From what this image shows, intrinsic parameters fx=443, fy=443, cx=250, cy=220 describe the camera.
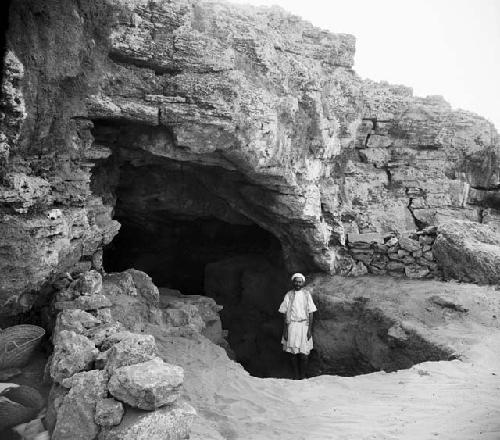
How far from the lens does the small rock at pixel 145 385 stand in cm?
299

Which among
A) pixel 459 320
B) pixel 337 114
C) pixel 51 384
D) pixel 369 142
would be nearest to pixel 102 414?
pixel 51 384

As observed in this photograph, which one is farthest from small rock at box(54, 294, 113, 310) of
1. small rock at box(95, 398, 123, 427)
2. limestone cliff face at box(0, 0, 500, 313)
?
small rock at box(95, 398, 123, 427)

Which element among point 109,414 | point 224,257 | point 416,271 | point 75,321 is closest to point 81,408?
point 109,414

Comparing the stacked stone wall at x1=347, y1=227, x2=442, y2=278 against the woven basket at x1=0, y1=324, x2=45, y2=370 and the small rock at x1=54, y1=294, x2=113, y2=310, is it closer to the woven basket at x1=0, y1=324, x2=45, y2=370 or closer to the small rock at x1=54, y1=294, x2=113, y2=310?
the small rock at x1=54, y1=294, x2=113, y2=310

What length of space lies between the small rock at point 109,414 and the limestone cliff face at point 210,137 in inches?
68.1

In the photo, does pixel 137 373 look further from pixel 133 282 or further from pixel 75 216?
pixel 133 282

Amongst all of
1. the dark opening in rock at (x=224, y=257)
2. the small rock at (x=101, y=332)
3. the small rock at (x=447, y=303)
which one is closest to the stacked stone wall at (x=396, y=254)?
the small rock at (x=447, y=303)

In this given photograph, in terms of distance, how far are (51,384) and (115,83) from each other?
361cm

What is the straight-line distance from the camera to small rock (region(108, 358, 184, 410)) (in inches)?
118

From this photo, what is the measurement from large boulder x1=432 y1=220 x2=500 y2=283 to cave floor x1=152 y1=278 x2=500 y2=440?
135 cm

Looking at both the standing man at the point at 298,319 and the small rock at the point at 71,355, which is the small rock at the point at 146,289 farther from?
the small rock at the point at 71,355

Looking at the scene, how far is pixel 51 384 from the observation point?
3814 millimetres

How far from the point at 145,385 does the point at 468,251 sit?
20.9 ft

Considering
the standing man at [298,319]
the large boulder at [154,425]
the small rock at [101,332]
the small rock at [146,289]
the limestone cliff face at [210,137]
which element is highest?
the limestone cliff face at [210,137]
